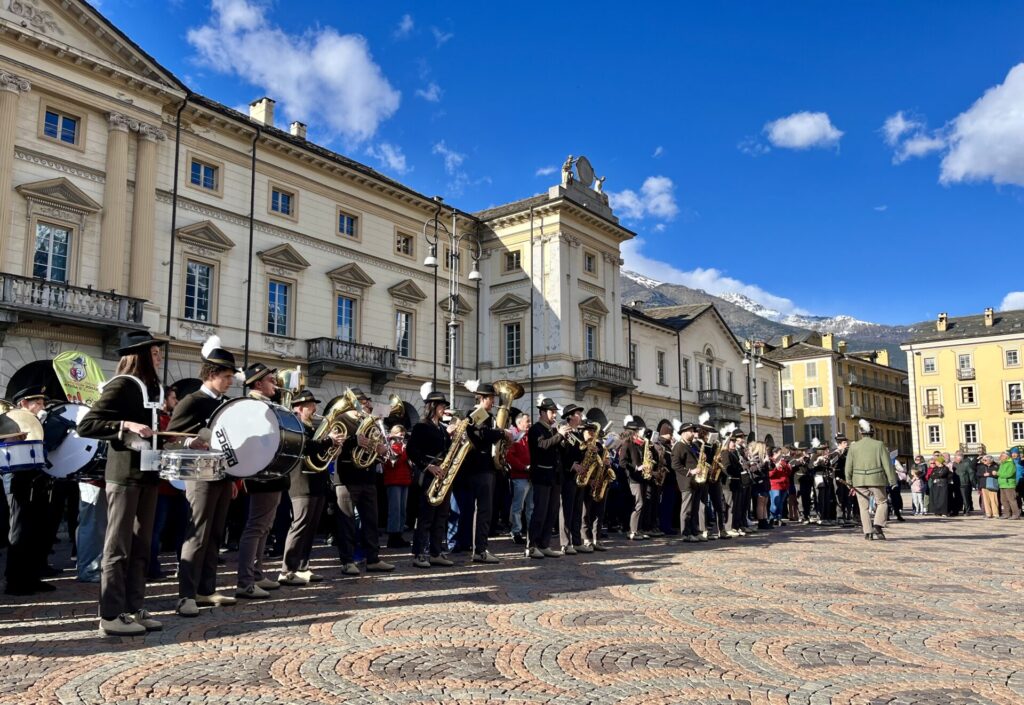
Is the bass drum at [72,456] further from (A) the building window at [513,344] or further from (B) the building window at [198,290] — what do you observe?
(A) the building window at [513,344]

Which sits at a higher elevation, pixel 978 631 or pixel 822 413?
pixel 822 413

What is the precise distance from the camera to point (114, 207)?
990 inches

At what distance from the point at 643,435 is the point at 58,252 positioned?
18813 millimetres

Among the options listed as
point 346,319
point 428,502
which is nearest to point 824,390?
point 346,319

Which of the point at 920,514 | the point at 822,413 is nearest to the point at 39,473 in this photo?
the point at 920,514

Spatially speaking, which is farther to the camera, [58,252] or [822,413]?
[822,413]

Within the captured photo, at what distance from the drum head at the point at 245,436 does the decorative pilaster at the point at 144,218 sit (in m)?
21.3

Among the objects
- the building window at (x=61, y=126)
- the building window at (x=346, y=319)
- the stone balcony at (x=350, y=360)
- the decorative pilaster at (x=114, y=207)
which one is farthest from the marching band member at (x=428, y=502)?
the building window at (x=346, y=319)

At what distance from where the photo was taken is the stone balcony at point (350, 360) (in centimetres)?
3147

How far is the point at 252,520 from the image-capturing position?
7.79m

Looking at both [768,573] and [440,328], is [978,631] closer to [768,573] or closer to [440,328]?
[768,573]

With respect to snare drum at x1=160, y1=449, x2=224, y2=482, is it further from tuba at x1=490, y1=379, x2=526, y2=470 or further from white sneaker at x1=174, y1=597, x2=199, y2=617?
tuba at x1=490, y1=379, x2=526, y2=470

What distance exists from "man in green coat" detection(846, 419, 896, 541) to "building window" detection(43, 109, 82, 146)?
76.5 ft

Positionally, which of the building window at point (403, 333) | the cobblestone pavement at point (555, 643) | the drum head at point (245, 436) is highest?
the building window at point (403, 333)
